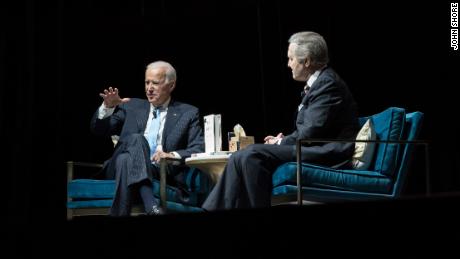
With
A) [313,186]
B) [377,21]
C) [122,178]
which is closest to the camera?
[313,186]

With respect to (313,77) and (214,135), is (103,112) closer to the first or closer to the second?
(214,135)

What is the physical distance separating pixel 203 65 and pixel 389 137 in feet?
6.00

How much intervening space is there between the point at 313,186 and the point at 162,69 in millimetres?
1460

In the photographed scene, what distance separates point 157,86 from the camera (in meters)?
4.53

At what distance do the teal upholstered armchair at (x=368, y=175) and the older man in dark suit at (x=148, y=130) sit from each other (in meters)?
0.85

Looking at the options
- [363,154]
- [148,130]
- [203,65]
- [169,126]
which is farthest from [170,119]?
[363,154]

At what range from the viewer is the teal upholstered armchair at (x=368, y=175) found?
11.5ft

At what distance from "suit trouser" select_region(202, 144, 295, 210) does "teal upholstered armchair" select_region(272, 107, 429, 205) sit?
0.05m

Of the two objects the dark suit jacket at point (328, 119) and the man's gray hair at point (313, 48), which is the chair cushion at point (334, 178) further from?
the man's gray hair at point (313, 48)

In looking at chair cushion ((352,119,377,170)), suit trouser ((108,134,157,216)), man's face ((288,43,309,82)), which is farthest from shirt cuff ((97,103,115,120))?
chair cushion ((352,119,377,170))

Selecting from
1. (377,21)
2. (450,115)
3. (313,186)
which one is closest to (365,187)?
(313,186)

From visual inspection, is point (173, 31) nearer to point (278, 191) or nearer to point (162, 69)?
point (162, 69)

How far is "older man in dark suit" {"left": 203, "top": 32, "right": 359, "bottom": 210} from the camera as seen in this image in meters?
→ 3.53

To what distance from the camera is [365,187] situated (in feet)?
11.8
